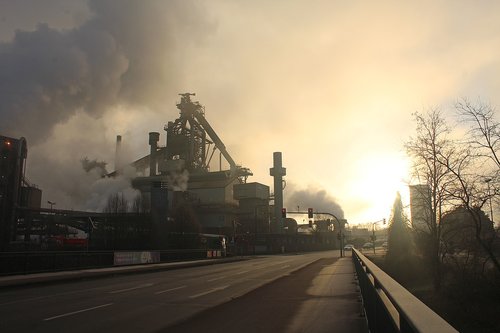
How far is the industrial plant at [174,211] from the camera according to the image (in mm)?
59419

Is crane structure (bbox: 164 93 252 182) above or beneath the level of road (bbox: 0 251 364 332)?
above

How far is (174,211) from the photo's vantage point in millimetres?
79500

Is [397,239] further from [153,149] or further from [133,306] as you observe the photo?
[153,149]

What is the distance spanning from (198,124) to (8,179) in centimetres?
6374

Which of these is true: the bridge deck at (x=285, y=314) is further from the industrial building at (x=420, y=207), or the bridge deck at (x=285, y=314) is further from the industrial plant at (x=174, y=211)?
the industrial plant at (x=174, y=211)

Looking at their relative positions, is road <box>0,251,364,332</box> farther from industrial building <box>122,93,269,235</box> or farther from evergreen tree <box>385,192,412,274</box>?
industrial building <box>122,93,269,235</box>

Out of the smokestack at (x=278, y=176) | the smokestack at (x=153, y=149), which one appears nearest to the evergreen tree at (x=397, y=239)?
the smokestack at (x=278, y=176)

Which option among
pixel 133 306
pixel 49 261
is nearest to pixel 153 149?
pixel 49 261

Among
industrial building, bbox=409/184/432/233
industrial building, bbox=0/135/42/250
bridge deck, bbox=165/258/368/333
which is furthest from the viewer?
industrial building, bbox=0/135/42/250

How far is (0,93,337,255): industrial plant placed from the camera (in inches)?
2339

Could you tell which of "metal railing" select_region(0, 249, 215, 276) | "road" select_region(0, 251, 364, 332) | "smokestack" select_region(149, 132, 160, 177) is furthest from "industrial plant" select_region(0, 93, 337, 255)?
"road" select_region(0, 251, 364, 332)

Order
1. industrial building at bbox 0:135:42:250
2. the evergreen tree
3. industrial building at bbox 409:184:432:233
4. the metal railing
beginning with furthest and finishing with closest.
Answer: industrial building at bbox 0:135:42:250, the evergreen tree, the metal railing, industrial building at bbox 409:184:432:233

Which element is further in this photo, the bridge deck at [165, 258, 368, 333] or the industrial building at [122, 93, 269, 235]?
the industrial building at [122, 93, 269, 235]

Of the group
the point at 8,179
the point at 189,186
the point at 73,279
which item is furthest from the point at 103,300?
the point at 189,186
